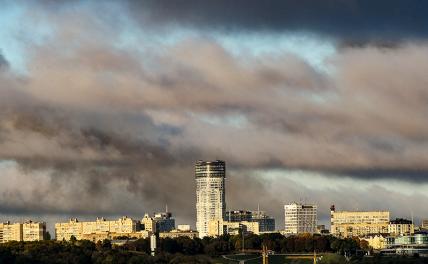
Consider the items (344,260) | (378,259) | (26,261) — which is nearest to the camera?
(26,261)

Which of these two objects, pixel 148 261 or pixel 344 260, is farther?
pixel 344 260

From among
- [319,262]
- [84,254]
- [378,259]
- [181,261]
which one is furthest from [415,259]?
[84,254]

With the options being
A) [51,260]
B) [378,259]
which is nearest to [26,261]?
[51,260]

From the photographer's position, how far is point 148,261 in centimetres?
18275

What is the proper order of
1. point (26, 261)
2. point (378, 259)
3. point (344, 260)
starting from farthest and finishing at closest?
1. point (344, 260)
2. point (378, 259)
3. point (26, 261)

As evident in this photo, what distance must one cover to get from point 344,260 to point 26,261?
168ft

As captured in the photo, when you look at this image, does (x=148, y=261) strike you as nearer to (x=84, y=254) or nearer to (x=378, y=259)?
(x=84, y=254)

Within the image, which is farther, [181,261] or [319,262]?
[319,262]

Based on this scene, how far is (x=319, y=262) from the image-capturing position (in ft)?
653

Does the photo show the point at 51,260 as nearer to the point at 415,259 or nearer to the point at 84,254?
the point at 84,254

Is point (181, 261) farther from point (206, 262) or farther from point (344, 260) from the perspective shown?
point (344, 260)

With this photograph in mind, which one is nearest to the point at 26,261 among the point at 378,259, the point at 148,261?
the point at 148,261

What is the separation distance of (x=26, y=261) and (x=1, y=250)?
13516 millimetres

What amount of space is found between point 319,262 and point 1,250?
1964 inches
